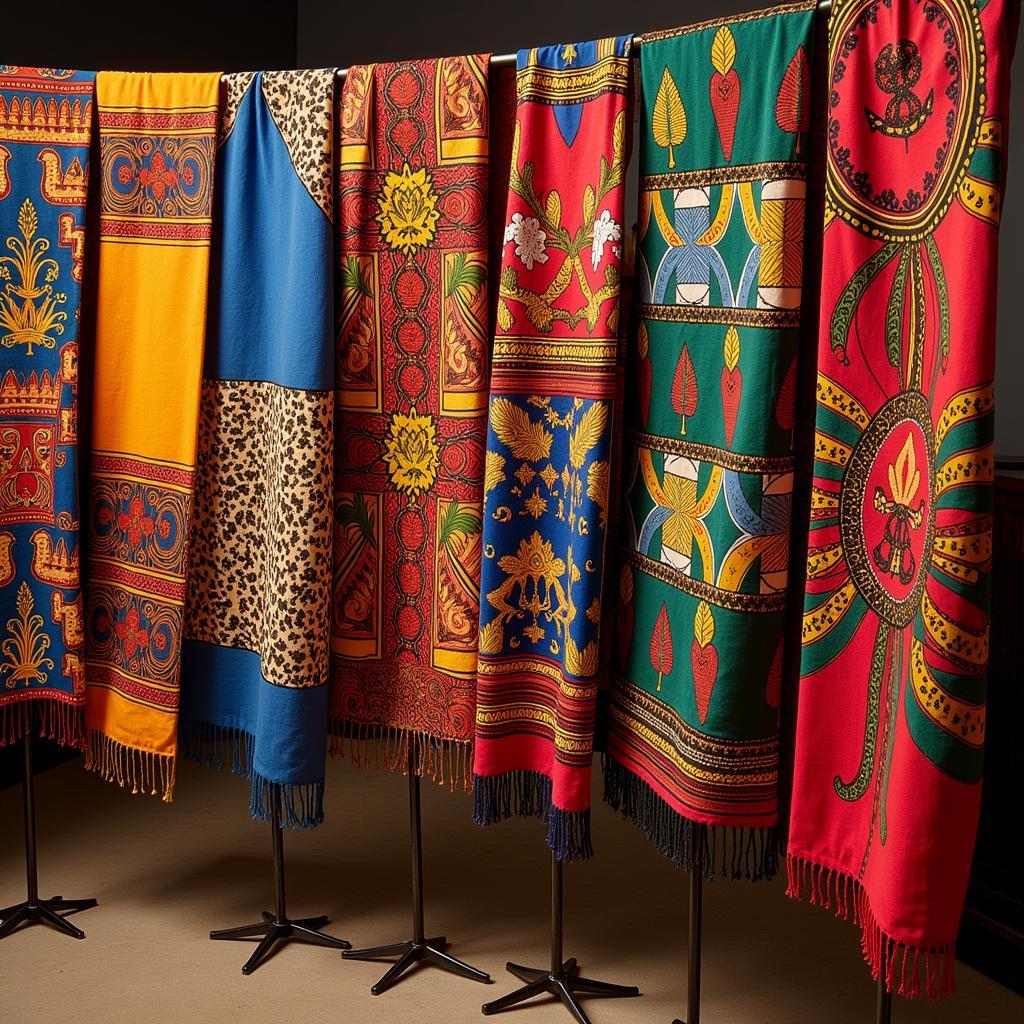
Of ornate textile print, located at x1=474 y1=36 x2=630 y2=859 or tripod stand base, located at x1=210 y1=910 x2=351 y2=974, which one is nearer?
ornate textile print, located at x1=474 y1=36 x2=630 y2=859

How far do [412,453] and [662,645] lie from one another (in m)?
0.55

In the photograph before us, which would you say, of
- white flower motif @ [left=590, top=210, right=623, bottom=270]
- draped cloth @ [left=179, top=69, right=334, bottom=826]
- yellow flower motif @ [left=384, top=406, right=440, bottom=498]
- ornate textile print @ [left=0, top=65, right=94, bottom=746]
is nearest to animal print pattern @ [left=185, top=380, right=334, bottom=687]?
draped cloth @ [left=179, top=69, right=334, bottom=826]

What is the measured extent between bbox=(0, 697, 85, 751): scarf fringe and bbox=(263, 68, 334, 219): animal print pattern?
3.54 ft

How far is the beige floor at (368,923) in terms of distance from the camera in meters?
2.28

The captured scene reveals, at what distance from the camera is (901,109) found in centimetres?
147

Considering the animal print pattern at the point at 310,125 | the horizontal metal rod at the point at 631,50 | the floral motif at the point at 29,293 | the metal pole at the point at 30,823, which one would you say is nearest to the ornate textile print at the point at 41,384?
the floral motif at the point at 29,293

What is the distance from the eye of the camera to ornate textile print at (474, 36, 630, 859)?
1.79m

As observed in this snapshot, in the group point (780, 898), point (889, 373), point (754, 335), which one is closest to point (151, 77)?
point (754, 335)

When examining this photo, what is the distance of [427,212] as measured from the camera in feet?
6.49

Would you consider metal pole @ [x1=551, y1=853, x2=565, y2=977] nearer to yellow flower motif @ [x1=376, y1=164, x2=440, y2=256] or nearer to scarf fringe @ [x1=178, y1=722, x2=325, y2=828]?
scarf fringe @ [x1=178, y1=722, x2=325, y2=828]

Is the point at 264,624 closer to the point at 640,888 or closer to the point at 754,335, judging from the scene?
the point at 754,335

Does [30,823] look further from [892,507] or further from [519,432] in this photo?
[892,507]

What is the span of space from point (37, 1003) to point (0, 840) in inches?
32.5

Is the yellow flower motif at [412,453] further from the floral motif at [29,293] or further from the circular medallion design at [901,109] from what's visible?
the circular medallion design at [901,109]
